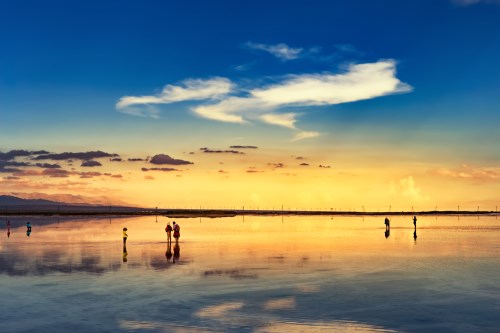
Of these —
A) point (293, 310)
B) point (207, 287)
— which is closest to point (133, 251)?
point (207, 287)

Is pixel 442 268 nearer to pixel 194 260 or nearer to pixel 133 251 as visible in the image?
pixel 194 260

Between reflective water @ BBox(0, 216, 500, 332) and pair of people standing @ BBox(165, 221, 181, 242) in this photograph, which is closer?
reflective water @ BBox(0, 216, 500, 332)

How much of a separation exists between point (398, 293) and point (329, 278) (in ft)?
16.6

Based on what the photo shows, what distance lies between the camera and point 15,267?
112ft

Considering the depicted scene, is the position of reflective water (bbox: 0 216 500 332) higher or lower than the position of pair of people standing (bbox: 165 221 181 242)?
lower

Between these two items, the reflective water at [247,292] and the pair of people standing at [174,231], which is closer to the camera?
the reflective water at [247,292]

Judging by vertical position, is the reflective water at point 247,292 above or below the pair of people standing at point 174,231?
below

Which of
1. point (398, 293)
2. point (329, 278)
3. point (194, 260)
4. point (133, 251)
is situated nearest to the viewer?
point (398, 293)

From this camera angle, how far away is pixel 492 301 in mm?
23250

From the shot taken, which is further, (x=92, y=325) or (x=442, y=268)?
(x=442, y=268)

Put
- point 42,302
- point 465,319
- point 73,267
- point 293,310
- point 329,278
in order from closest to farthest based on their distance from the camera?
point 465,319
point 293,310
point 42,302
point 329,278
point 73,267

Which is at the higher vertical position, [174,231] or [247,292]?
[174,231]

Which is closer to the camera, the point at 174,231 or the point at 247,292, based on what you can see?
the point at 247,292

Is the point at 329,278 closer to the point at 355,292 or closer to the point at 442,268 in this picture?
the point at 355,292
